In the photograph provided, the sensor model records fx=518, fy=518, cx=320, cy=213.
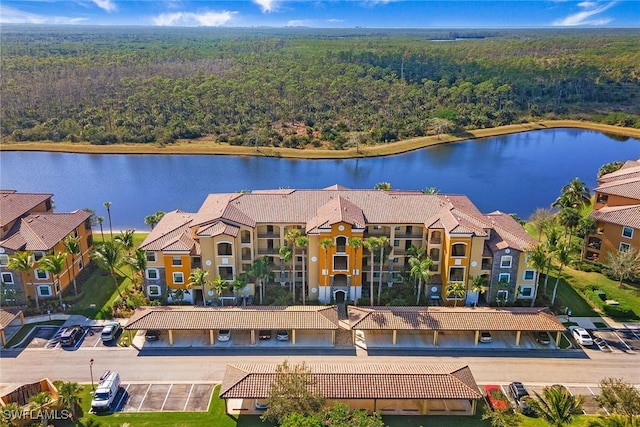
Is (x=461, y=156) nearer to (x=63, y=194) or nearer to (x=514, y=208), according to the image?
(x=514, y=208)

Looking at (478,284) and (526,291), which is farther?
(526,291)

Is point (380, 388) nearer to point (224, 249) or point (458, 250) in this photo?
point (458, 250)

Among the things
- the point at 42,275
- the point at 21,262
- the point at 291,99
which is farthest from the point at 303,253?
the point at 291,99

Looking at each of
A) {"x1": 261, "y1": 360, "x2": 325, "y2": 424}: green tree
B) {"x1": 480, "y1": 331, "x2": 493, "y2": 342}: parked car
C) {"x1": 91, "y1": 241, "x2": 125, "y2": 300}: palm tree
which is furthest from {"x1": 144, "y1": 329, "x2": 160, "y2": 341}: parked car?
{"x1": 480, "y1": 331, "x2": 493, "y2": 342}: parked car

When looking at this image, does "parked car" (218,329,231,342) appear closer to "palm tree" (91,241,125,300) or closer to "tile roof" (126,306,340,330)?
"tile roof" (126,306,340,330)

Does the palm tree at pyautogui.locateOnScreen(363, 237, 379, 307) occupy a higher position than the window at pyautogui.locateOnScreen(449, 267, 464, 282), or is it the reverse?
the palm tree at pyautogui.locateOnScreen(363, 237, 379, 307)

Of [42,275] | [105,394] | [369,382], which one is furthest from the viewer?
[42,275]

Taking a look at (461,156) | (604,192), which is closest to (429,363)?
(604,192)
